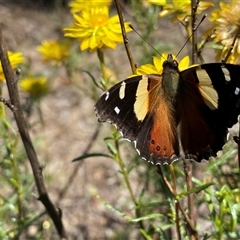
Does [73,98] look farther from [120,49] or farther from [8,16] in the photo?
[8,16]

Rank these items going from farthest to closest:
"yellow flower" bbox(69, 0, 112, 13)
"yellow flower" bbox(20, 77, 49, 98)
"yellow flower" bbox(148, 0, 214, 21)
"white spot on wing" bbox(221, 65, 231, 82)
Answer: "yellow flower" bbox(20, 77, 49, 98) → "yellow flower" bbox(69, 0, 112, 13) → "yellow flower" bbox(148, 0, 214, 21) → "white spot on wing" bbox(221, 65, 231, 82)

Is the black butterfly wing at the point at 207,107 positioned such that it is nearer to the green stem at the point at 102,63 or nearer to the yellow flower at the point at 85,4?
the green stem at the point at 102,63

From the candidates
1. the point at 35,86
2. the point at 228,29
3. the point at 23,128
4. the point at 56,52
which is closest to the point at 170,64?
the point at 228,29

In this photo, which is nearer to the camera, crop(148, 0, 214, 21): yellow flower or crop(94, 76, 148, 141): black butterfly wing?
crop(94, 76, 148, 141): black butterfly wing

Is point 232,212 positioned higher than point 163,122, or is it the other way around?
point 163,122

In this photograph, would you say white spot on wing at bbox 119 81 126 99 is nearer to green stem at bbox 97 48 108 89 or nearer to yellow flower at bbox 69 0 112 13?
green stem at bbox 97 48 108 89

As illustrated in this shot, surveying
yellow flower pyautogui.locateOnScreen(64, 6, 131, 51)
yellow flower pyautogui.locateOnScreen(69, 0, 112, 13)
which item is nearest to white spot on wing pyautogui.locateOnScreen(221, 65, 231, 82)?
yellow flower pyautogui.locateOnScreen(64, 6, 131, 51)

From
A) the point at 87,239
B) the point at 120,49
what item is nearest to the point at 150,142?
the point at 87,239
